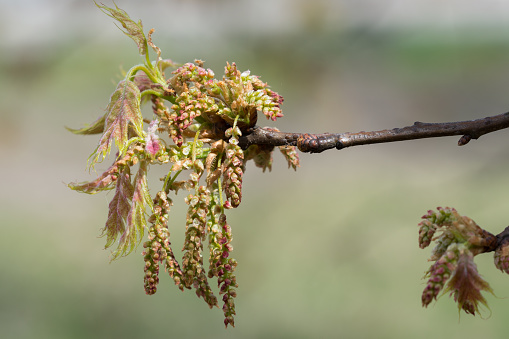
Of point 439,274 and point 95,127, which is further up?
point 95,127

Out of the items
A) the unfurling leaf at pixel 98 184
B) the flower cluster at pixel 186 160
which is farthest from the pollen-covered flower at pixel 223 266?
→ the unfurling leaf at pixel 98 184

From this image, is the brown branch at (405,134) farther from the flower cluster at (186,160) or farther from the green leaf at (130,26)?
the green leaf at (130,26)

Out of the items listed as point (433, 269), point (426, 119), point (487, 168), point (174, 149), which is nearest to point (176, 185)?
point (174, 149)

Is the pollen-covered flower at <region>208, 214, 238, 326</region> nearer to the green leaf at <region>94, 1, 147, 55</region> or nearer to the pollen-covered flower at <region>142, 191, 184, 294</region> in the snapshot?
the pollen-covered flower at <region>142, 191, 184, 294</region>

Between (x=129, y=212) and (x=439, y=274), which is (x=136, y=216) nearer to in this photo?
(x=129, y=212)

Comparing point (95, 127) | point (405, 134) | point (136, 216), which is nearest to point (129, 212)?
point (136, 216)

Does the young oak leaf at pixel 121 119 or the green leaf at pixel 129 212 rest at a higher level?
the young oak leaf at pixel 121 119

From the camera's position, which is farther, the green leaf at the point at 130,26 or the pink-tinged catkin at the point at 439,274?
the green leaf at the point at 130,26
